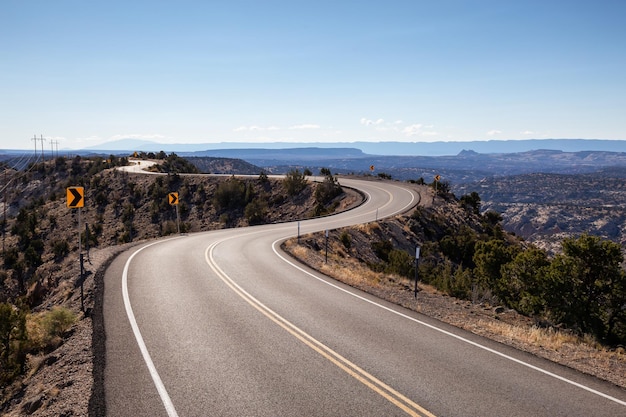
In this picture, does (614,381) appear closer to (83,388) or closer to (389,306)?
(389,306)

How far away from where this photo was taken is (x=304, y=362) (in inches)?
326

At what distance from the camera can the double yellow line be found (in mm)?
6633

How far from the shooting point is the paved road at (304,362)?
6.73 m

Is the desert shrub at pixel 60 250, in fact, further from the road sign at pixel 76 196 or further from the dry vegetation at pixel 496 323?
the dry vegetation at pixel 496 323

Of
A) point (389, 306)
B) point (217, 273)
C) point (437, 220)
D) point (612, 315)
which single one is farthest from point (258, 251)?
point (437, 220)

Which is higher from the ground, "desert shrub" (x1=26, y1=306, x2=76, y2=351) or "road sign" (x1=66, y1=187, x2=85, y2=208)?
"road sign" (x1=66, y1=187, x2=85, y2=208)

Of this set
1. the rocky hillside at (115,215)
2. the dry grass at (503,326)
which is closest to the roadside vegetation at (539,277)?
the dry grass at (503,326)

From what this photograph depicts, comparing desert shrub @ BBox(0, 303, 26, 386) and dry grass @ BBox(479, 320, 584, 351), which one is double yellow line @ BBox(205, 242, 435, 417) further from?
desert shrub @ BBox(0, 303, 26, 386)

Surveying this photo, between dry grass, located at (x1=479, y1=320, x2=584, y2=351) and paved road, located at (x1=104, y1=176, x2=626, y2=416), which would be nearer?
paved road, located at (x1=104, y1=176, x2=626, y2=416)

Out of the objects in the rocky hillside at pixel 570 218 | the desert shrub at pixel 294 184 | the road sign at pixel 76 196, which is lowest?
the rocky hillside at pixel 570 218

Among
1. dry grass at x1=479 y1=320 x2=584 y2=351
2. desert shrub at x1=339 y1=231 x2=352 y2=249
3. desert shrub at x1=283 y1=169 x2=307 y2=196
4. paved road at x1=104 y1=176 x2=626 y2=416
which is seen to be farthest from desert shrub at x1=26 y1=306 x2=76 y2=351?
desert shrub at x1=283 y1=169 x2=307 y2=196

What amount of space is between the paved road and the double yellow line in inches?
1.2

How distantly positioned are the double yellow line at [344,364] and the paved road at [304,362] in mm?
31

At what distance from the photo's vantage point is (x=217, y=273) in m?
16.1
